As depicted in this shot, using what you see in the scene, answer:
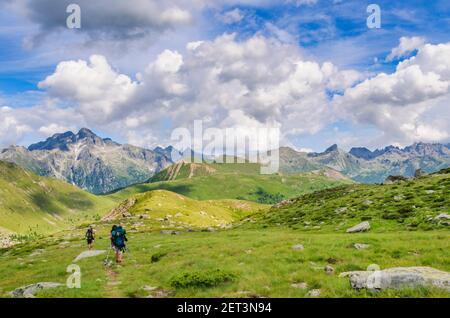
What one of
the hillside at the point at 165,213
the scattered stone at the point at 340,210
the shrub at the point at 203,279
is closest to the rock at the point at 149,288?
the shrub at the point at 203,279

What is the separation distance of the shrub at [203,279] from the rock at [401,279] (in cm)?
691

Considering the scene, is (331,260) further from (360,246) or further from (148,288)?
(148,288)

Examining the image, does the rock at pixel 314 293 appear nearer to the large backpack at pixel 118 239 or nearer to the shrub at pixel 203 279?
the shrub at pixel 203 279

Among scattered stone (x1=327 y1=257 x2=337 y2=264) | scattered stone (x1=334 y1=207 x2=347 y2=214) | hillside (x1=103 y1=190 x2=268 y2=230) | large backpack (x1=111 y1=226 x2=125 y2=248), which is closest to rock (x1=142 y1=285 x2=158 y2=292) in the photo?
scattered stone (x1=327 y1=257 x2=337 y2=264)

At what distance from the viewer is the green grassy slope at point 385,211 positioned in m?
41.9

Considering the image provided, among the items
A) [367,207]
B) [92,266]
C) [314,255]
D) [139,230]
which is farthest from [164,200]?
[314,255]

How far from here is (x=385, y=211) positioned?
48438 millimetres

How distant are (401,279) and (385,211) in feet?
115

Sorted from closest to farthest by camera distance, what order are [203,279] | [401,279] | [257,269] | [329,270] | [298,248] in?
[401,279]
[203,279]
[329,270]
[257,269]
[298,248]

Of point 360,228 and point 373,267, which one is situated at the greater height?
point 373,267

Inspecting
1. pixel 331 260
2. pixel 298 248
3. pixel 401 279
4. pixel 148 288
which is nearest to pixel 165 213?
pixel 298 248

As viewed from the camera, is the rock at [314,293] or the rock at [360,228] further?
the rock at [360,228]

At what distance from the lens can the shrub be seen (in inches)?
797

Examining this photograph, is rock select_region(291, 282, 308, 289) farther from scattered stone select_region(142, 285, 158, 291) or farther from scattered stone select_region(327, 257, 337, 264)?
scattered stone select_region(142, 285, 158, 291)
